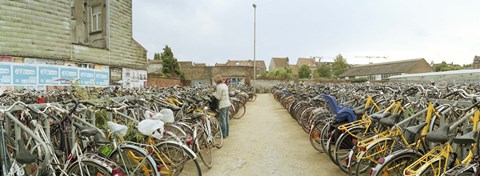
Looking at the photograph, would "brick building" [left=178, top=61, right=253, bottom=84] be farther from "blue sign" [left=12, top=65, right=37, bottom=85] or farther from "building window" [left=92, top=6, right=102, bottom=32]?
"blue sign" [left=12, top=65, right=37, bottom=85]

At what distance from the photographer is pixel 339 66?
6494cm

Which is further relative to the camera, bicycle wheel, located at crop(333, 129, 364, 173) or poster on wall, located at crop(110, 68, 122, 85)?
poster on wall, located at crop(110, 68, 122, 85)

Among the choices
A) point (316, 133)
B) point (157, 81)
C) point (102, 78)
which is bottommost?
point (316, 133)

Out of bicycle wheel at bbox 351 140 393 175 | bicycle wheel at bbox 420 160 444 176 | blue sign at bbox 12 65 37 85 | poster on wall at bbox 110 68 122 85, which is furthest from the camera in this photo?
poster on wall at bbox 110 68 122 85

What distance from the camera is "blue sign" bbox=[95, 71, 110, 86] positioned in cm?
1203

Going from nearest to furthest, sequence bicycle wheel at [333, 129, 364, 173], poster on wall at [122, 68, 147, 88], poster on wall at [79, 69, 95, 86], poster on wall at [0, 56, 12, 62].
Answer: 1. bicycle wheel at [333, 129, 364, 173]
2. poster on wall at [0, 56, 12, 62]
3. poster on wall at [79, 69, 95, 86]
4. poster on wall at [122, 68, 147, 88]

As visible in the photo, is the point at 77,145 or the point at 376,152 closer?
the point at 77,145

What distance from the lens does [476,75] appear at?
1986 cm

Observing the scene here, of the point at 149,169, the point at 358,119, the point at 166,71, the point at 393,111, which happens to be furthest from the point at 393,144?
the point at 166,71

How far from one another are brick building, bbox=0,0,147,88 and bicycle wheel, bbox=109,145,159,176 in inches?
310

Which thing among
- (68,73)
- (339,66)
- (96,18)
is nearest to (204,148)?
(68,73)

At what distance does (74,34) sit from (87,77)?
3.59 metres

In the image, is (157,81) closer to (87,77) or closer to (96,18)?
(96,18)

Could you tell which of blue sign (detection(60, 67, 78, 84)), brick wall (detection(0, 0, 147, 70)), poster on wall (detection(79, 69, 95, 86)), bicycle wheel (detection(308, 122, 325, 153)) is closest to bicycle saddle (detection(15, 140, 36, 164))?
bicycle wheel (detection(308, 122, 325, 153))
